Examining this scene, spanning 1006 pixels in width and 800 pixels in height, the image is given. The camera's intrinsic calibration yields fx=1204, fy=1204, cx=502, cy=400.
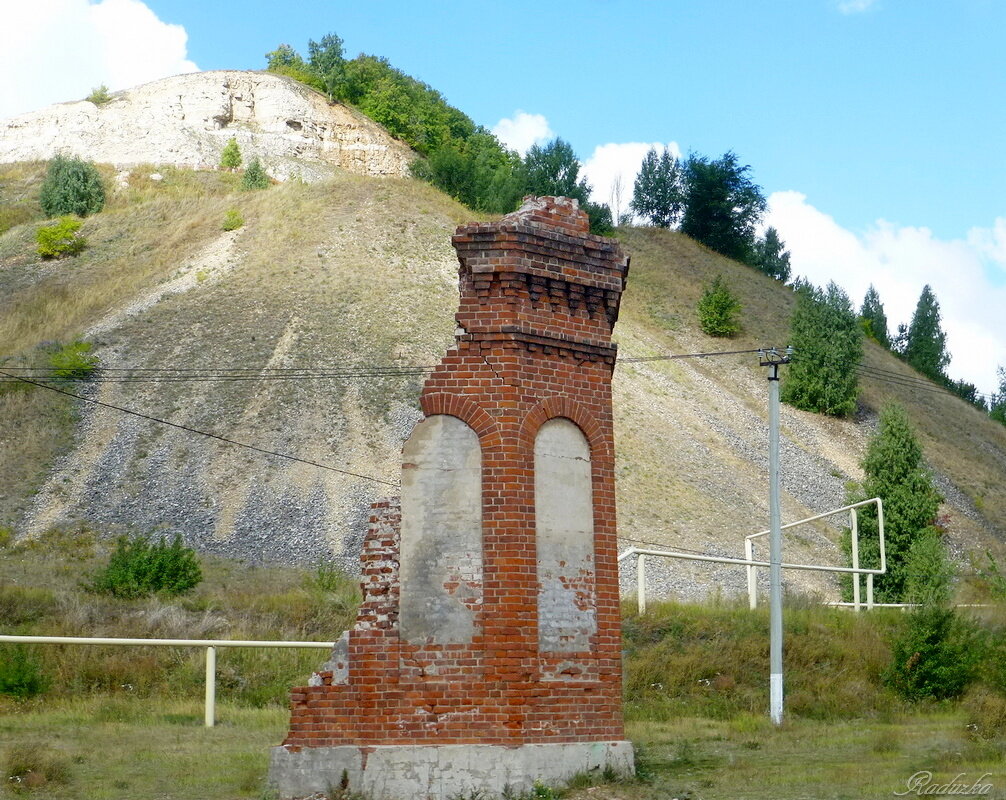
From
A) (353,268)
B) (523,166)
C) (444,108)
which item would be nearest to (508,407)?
(353,268)

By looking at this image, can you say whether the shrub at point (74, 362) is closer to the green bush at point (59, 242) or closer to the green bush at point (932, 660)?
the green bush at point (59, 242)

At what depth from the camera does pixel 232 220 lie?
184ft

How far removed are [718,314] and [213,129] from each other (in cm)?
3813

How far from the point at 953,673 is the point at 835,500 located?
26.0m

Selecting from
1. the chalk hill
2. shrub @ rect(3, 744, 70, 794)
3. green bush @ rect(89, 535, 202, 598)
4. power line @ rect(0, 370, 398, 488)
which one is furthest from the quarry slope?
shrub @ rect(3, 744, 70, 794)

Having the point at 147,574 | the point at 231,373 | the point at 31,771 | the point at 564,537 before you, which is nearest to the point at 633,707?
the point at 564,537

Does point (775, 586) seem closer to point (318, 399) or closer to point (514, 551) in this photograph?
point (514, 551)

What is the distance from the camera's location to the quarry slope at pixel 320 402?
36.1 m

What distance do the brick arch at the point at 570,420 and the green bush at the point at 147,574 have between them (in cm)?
1611

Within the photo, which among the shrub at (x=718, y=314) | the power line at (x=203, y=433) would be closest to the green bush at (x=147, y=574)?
the power line at (x=203, y=433)

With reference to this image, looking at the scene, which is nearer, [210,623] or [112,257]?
[210,623]

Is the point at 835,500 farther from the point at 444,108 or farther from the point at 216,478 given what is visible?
the point at 444,108

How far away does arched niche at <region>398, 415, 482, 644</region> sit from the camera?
427 inches

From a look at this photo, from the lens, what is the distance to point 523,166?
69375 mm
